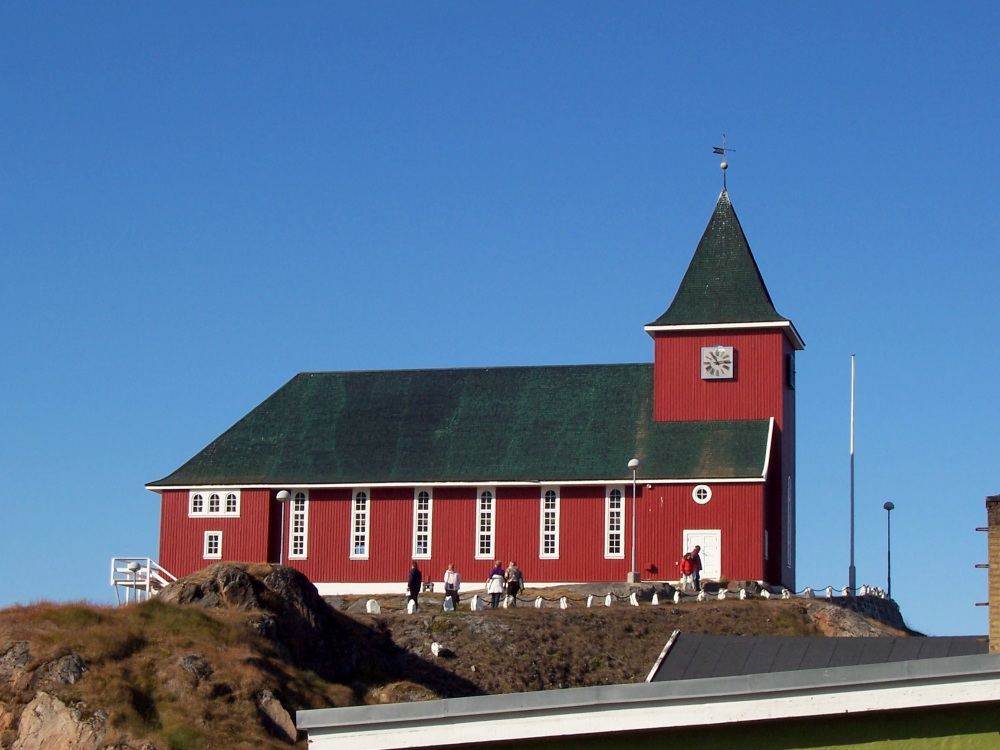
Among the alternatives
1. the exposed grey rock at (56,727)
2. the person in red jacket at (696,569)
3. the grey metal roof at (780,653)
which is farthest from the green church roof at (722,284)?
the exposed grey rock at (56,727)

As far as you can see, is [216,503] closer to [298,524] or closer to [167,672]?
[298,524]

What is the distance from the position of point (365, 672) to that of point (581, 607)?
867cm

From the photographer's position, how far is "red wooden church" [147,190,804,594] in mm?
49875

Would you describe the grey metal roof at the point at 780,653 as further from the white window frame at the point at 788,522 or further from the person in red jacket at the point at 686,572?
the white window frame at the point at 788,522

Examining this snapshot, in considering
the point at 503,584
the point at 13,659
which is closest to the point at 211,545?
the point at 503,584

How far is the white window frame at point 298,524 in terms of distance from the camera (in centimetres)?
5300

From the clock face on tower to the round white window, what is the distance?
4.11 meters

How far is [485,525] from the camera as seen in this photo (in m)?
51.7

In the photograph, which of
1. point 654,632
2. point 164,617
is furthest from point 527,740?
point 654,632

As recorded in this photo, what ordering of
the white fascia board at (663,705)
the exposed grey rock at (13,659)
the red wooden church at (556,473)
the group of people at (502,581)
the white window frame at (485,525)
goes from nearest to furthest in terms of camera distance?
the white fascia board at (663,705) < the exposed grey rock at (13,659) < the group of people at (502,581) < the red wooden church at (556,473) < the white window frame at (485,525)

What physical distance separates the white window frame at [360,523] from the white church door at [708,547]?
1066 cm

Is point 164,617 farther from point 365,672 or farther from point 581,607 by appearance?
point 581,607

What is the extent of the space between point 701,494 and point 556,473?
4.78 metres

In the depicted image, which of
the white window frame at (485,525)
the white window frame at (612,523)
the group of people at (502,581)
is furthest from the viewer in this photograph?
the white window frame at (485,525)
